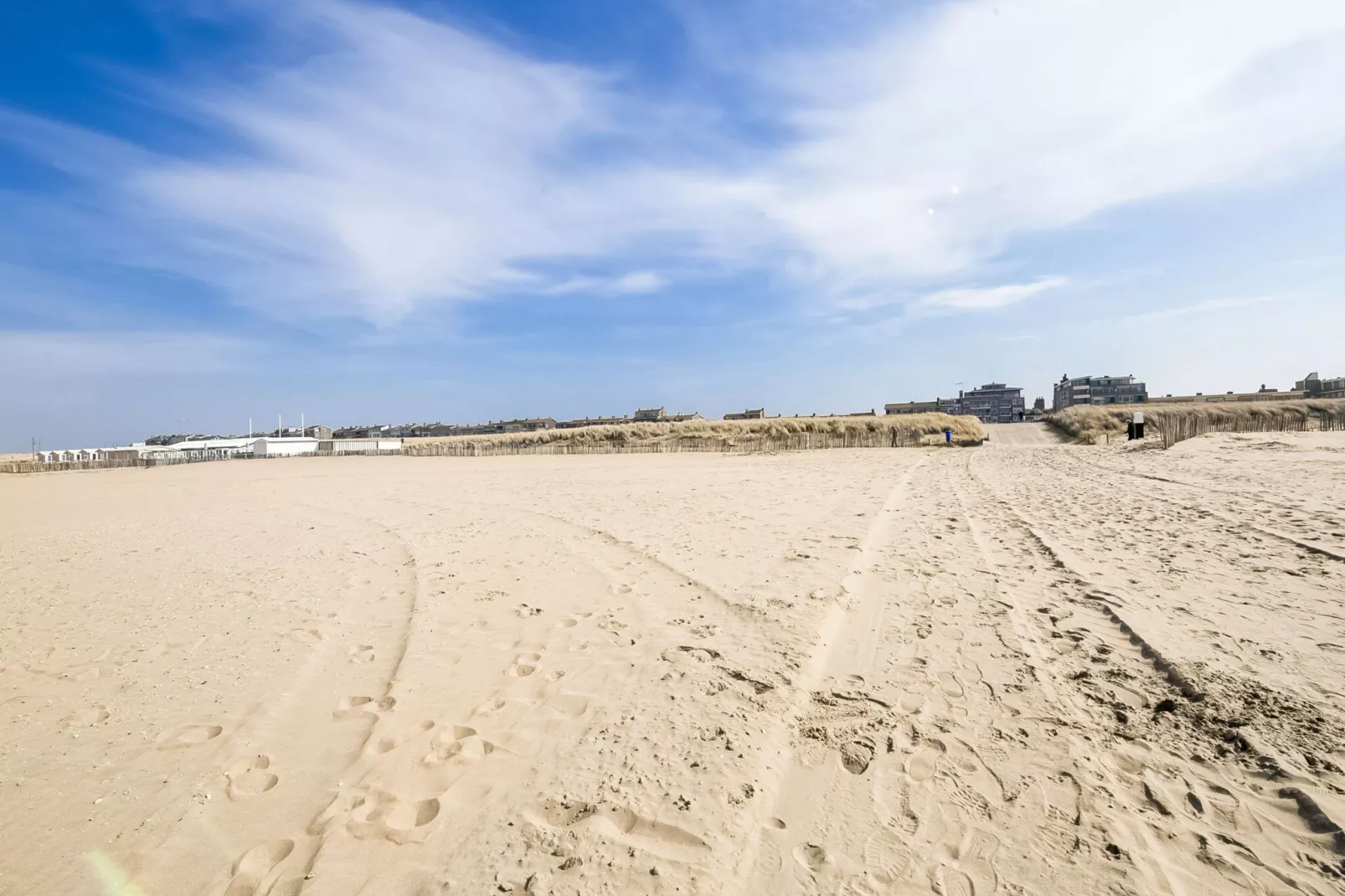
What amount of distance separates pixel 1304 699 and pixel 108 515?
18.6 m

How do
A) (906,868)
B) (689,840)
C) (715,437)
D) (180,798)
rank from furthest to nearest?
(715,437)
(180,798)
(689,840)
(906,868)

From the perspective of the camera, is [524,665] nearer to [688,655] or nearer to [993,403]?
[688,655]

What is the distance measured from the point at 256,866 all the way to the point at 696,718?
2.06m

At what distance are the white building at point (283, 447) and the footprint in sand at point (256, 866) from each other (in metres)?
70.1

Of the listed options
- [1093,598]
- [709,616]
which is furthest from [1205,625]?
[709,616]

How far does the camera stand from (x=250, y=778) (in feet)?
9.52

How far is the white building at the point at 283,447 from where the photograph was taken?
6339 cm

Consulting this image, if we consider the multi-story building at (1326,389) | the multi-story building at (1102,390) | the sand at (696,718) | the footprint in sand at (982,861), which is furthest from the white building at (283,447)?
the multi-story building at (1102,390)

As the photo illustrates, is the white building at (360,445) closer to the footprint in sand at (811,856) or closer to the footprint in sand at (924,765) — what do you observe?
the footprint in sand at (924,765)

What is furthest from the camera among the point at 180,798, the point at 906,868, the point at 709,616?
the point at 709,616

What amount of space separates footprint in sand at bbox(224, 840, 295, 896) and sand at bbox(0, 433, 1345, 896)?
0.01m

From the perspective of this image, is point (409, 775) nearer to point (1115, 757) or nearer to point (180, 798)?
point (180, 798)

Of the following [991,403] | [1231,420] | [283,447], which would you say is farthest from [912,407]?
[283,447]

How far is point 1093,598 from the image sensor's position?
4.93m
